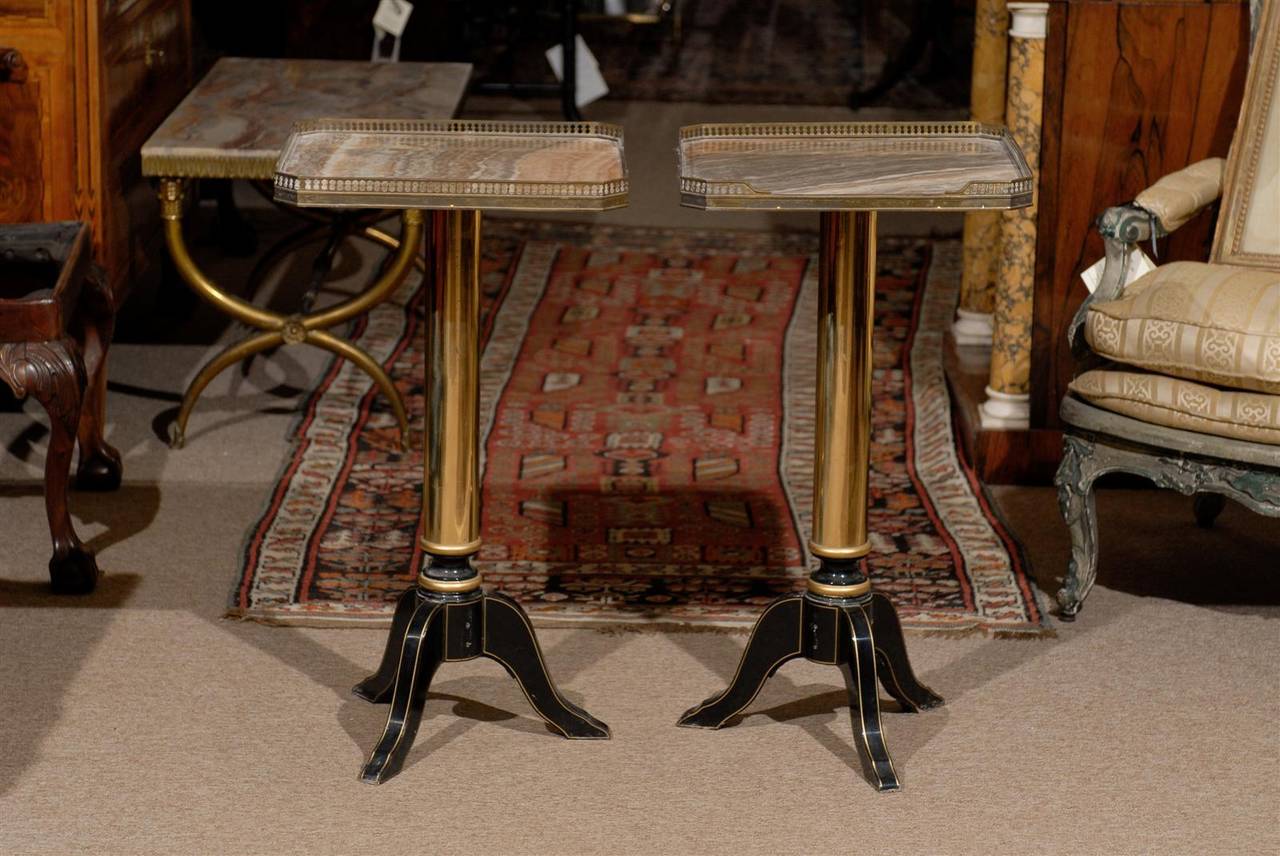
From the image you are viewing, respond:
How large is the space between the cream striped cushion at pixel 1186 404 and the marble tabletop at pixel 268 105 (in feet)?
5.98

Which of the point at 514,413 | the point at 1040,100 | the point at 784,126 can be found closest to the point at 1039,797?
the point at 784,126

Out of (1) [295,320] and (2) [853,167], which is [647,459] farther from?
(2) [853,167]

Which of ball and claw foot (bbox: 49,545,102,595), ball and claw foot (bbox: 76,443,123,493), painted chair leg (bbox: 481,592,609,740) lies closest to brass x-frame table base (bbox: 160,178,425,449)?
ball and claw foot (bbox: 76,443,123,493)

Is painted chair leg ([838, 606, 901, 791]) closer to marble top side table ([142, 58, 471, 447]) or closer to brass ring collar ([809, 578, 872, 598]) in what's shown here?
brass ring collar ([809, 578, 872, 598])

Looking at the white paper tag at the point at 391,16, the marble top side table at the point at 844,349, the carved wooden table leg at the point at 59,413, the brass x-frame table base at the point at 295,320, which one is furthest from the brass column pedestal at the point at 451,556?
the white paper tag at the point at 391,16

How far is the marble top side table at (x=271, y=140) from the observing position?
4.25 m

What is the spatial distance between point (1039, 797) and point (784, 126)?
3.86 feet

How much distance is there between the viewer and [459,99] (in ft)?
15.8

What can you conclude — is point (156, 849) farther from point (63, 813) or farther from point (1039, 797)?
point (1039, 797)

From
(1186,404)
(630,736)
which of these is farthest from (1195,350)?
(630,736)

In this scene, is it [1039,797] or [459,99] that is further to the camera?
[459,99]

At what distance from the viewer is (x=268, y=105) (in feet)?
15.2

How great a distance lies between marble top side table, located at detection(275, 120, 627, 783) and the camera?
9.41 feet

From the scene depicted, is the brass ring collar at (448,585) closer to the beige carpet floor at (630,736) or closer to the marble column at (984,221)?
the beige carpet floor at (630,736)
